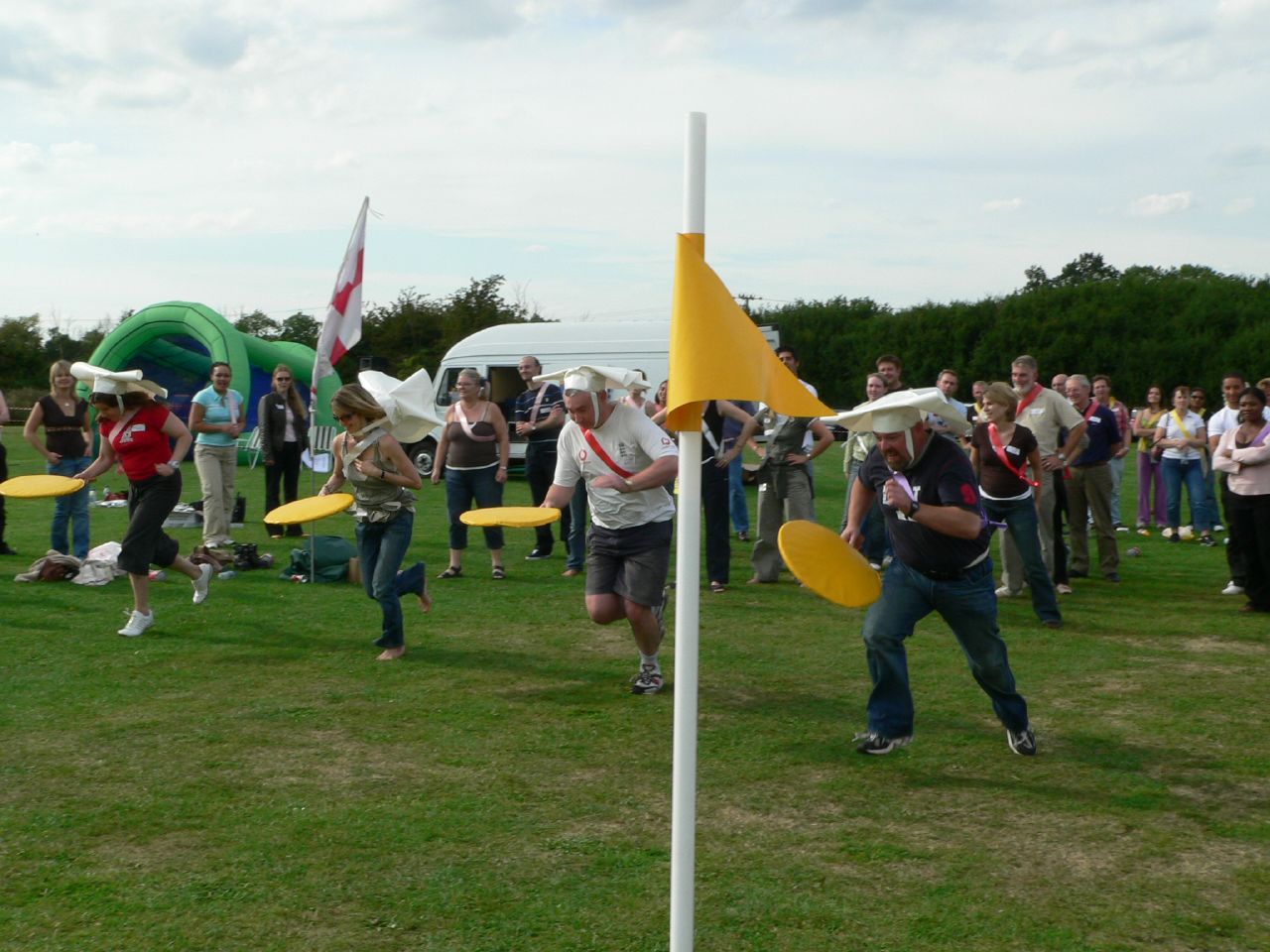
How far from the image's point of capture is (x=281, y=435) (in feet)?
45.8

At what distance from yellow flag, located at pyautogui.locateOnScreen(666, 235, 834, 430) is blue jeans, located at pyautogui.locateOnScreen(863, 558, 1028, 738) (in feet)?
9.50

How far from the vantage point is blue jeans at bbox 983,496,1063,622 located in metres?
8.97

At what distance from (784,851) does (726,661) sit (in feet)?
10.9

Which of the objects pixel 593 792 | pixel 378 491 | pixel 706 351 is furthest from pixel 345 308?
pixel 706 351

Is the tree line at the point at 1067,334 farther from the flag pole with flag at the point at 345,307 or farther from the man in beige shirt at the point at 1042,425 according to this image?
the flag pole with flag at the point at 345,307

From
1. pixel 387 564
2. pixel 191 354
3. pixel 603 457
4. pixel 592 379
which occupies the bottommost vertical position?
pixel 387 564

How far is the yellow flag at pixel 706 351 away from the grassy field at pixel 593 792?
6.17ft

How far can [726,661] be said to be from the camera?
7.99 m

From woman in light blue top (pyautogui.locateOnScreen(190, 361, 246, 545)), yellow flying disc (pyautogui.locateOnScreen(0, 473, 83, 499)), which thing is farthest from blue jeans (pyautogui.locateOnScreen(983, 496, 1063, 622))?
woman in light blue top (pyautogui.locateOnScreen(190, 361, 246, 545))

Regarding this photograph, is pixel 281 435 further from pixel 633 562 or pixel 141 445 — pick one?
pixel 633 562

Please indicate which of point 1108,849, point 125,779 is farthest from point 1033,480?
point 125,779

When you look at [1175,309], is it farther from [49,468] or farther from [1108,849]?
[1108,849]

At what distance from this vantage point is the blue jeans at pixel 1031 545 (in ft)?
29.4

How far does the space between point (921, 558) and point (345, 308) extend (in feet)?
27.0
